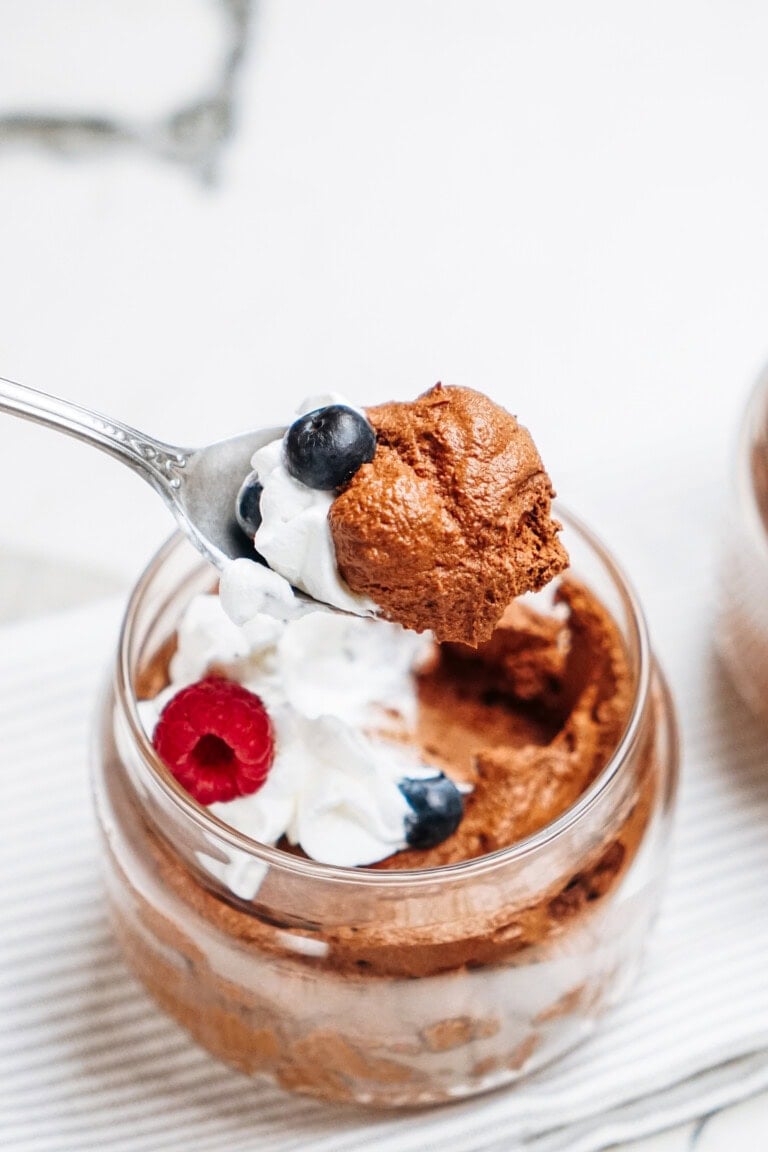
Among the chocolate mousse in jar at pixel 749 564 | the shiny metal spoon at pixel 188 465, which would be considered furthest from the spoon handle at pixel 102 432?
the chocolate mousse in jar at pixel 749 564

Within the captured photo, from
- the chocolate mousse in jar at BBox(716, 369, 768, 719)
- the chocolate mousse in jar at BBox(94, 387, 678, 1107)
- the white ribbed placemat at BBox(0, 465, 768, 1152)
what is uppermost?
the chocolate mousse in jar at BBox(716, 369, 768, 719)

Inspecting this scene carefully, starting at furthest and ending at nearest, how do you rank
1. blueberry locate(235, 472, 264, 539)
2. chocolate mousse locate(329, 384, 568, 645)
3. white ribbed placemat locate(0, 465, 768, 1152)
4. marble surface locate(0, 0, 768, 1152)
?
marble surface locate(0, 0, 768, 1152) < white ribbed placemat locate(0, 465, 768, 1152) < blueberry locate(235, 472, 264, 539) < chocolate mousse locate(329, 384, 568, 645)

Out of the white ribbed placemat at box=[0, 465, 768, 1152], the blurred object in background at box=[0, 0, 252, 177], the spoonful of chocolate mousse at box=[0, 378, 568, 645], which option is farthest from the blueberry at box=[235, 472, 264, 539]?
the blurred object in background at box=[0, 0, 252, 177]

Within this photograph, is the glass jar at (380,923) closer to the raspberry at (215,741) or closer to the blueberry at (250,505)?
the raspberry at (215,741)

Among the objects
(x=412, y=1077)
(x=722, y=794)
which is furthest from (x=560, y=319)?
(x=412, y=1077)

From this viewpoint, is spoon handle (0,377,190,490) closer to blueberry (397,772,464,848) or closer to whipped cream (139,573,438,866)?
whipped cream (139,573,438,866)

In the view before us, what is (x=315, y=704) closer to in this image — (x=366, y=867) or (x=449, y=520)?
(x=366, y=867)

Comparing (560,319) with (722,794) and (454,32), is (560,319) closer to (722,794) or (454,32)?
(454,32)
